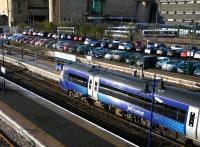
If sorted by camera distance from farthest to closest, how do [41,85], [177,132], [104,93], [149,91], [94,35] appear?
[94,35]
[41,85]
[104,93]
[149,91]
[177,132]

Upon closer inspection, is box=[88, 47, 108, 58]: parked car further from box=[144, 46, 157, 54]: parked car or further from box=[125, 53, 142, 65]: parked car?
box=[144, 46, 157, 54]: parked car

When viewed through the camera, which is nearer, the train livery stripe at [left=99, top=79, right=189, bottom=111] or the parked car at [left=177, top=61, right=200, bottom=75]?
the train livery stripe at [left=99, top=79, right=189, bottom=111]

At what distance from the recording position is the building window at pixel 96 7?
156 m

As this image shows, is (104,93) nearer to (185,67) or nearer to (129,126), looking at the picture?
(129,126)

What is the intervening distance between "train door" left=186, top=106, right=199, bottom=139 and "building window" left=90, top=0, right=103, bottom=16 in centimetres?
13848

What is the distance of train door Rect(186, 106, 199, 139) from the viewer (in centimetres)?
2041

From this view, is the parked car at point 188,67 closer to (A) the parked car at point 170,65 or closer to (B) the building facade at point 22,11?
(A) the parked car at point 170,65

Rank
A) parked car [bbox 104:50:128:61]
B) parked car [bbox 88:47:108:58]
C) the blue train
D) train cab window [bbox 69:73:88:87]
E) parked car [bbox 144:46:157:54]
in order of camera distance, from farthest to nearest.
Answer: parked car [bbox 144:46:157:54], parked car [bbox 88:47:108:58], parked car [bbox 104:50:128:61], train cab window [bbox 69:73:88:87], the blue train

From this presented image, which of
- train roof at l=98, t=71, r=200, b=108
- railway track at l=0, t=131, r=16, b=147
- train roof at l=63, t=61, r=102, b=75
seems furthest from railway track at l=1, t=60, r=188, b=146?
railway track at l=0, t=131, r=16, b=147

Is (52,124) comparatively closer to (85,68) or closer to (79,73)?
(79,73)

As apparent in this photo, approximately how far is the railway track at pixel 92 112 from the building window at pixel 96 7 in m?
115

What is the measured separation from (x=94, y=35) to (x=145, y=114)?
71.0m

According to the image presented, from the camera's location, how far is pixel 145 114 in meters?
24.0

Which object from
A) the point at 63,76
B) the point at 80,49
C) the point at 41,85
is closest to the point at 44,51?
the point at 80,49
